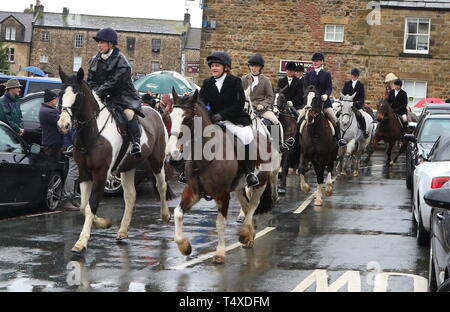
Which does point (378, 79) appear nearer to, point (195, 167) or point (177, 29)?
point (195, 167)

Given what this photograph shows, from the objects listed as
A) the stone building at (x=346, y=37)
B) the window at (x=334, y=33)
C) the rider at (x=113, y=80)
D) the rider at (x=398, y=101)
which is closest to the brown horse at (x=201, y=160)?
the rider at (x=113, y=80)

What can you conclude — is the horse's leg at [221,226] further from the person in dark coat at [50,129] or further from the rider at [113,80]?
the person in dark coat at [50,129]

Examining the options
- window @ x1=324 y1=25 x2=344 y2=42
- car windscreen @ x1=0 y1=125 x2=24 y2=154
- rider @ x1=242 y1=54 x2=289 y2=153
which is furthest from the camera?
window @ x1=324 y1=25 x2=344 y2=42

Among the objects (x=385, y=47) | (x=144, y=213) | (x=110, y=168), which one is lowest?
(x=144, y=213)

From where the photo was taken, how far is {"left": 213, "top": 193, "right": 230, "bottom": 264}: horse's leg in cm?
1102

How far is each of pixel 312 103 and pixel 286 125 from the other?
4.15ft

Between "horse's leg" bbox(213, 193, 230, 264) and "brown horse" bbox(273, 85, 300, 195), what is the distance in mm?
6807

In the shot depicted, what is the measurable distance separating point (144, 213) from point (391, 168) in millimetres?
12733

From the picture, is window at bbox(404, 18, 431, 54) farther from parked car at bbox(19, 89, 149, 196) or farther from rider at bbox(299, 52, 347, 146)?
parked car at bbox(19, 89, 149, 196)

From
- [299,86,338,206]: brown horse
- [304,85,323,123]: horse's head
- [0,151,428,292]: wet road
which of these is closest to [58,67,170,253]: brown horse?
[0,151,428,292]: wet road

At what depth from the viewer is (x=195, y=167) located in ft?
36.8

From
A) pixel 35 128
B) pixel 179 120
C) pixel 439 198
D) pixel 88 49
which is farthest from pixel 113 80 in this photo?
pixel 88 49

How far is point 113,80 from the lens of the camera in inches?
515
